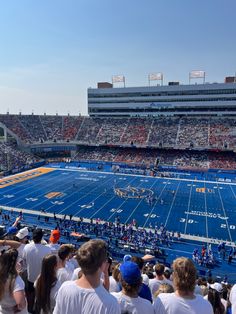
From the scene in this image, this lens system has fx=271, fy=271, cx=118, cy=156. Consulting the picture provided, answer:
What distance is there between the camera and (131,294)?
2924mm

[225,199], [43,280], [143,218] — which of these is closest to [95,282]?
[43,280]

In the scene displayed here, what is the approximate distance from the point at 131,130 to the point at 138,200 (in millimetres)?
31462

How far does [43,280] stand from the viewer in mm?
3723

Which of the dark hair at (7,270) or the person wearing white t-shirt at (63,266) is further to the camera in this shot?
the person wearing white t-shirt at (63,266)

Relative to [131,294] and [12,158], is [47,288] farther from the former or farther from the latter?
[12,158]

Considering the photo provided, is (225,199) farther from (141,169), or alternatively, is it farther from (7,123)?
(7,123)

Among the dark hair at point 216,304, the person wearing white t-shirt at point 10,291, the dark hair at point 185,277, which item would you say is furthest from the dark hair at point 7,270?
the dark hair at point 216,304

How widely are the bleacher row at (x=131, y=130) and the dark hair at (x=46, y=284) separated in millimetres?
50115

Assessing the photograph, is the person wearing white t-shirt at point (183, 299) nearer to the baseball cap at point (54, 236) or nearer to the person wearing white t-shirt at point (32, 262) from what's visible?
the person wearing white t-shirt at point (32, 262)

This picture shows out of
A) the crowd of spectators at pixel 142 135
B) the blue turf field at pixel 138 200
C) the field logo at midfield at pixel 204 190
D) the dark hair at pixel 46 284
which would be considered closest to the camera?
the dark hair at pixel 46 284

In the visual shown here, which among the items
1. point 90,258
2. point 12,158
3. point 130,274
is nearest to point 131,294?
point 130,274

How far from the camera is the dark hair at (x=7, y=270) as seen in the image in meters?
3.34

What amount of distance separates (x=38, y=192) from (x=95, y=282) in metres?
32.3

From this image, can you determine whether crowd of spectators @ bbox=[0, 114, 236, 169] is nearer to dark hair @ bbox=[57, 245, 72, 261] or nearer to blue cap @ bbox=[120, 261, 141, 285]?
dark hair @ bbox=[57, 245, 72, 261]
